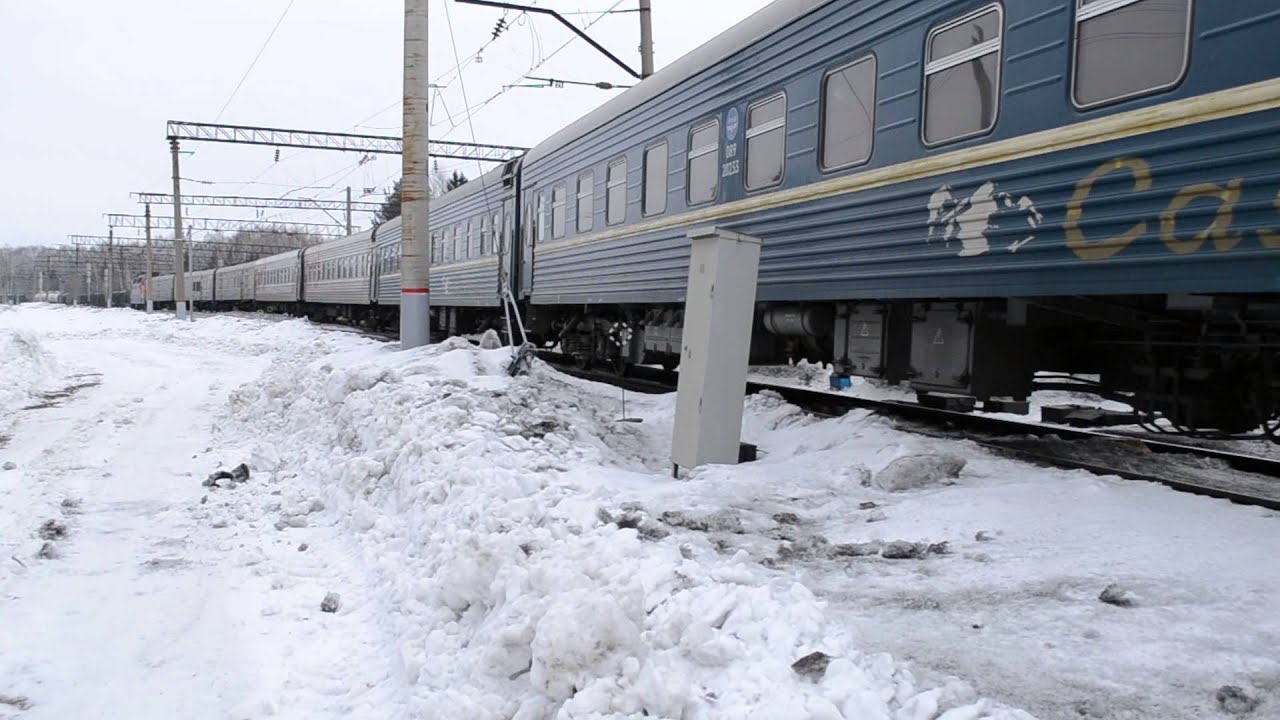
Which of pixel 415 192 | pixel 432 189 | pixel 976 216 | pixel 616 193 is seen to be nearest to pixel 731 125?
pixel 616 193

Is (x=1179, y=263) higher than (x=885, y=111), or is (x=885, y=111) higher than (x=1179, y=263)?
(x=885, y=111)

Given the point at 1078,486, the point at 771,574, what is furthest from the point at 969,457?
the point at 771,574

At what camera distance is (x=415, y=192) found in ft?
39.7

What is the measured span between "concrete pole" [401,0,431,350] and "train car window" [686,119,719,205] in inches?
172

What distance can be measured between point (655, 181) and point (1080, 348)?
4.97 metres

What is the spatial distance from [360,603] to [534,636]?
1.78 meters

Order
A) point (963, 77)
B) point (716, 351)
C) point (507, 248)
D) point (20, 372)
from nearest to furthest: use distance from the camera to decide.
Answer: point (963, 77), point (716, 351), point (20, 372), point (507, 248)

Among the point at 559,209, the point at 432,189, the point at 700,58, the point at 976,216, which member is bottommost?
the point at 976,216

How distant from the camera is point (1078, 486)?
4711 millimetres

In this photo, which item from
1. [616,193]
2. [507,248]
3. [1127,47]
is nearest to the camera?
[1127,47]

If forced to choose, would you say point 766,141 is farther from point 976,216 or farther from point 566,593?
point 566,593

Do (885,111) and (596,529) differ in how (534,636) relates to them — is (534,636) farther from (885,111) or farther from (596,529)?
(885,111)

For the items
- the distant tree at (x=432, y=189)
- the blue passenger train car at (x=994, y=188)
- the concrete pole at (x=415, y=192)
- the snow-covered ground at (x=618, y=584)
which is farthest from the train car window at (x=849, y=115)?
the distant tree at (x=432, y=189)

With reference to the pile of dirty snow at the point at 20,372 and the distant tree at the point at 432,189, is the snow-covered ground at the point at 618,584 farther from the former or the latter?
the distant tree at the point at 432,189
